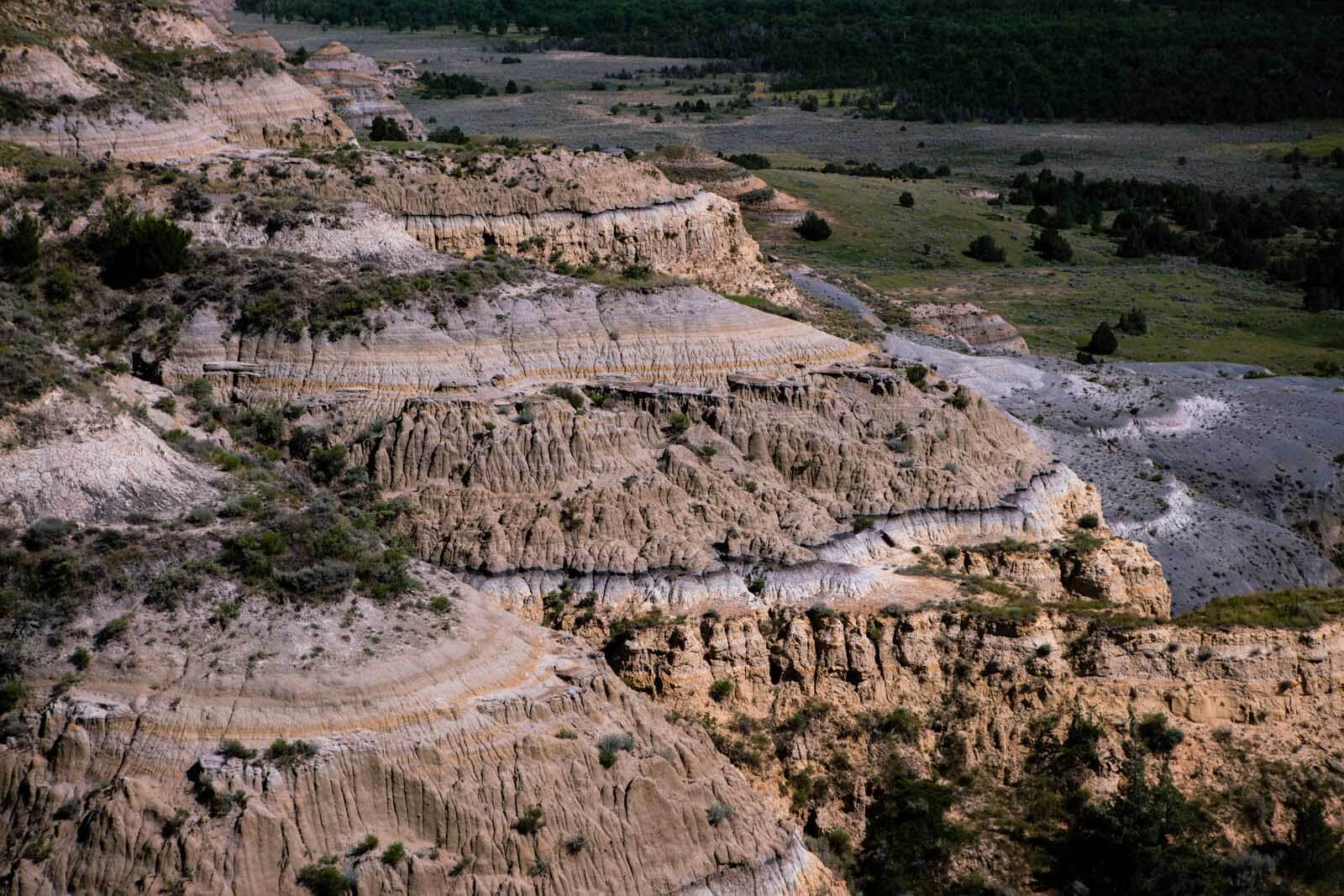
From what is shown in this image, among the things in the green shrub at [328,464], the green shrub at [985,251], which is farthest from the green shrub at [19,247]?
the green shrub at [985,251]

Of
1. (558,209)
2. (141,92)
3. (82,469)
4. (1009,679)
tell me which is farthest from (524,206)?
(1009,679)

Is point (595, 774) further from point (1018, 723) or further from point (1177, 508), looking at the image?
point (1177, 508)

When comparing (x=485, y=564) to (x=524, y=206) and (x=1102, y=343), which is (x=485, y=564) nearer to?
(x=524, y=206)

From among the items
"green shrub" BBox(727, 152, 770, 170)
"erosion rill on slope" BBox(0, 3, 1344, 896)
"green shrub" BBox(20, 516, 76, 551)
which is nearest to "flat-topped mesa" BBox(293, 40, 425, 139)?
"erosion rill on slope" BBox(0, 3, 1344, 896)

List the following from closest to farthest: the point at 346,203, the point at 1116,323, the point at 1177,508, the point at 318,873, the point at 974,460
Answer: the point at 318,873 → the point at 974,460 → the point at 346,203 → the point at 1177,508 → the point at 1116,323

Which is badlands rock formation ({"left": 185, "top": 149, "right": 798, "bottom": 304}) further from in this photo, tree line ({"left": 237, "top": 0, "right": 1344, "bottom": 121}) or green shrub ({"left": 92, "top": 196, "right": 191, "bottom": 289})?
tree line ({"left": 237, "top": 0, "right": 1344, "bottom": 121})

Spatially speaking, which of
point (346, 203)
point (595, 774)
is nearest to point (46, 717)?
point (595, 774)
